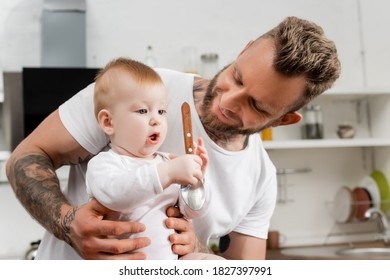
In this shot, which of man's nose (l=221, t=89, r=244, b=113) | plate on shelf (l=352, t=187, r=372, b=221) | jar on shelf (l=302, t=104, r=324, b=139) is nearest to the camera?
man's nose (l=221, t=89, r=244, b=113)

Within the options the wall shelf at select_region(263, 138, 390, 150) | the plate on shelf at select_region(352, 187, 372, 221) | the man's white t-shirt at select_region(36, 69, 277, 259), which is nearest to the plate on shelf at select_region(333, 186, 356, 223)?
the plate on shelf at select_region(352, 187, 372, 221)

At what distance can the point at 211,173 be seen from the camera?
27.7 inches

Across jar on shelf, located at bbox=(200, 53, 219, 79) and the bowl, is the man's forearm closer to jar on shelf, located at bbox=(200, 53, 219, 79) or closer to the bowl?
jar on shelf, located at bbox=(200, 53, 219, 79)

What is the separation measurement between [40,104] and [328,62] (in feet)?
1.49

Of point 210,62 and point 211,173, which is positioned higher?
point 210,62

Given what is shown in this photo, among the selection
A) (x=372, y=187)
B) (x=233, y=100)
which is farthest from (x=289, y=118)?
(x=372, y=187)

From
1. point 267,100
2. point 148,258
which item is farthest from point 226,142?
point 148,258

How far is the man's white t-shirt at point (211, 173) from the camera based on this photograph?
2.20 feet

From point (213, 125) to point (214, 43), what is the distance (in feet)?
0.92

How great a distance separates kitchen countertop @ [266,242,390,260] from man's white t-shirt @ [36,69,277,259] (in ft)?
0.59

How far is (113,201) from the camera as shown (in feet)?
1.88

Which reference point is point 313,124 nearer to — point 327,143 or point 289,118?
point 327,143

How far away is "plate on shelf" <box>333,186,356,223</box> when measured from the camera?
1.09m

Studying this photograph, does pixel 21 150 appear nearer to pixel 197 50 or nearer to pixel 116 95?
pixel 116 95
